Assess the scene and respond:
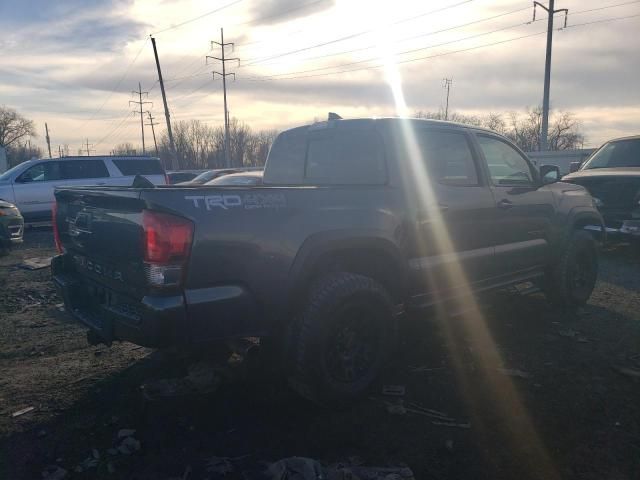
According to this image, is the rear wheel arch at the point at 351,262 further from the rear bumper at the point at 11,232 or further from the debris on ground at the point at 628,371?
the rear bumper at the point at 11,232

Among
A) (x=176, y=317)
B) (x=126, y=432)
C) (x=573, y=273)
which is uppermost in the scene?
(x=176, y=317)

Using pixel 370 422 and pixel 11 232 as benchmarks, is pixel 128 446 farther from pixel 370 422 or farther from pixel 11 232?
pixel 11 232

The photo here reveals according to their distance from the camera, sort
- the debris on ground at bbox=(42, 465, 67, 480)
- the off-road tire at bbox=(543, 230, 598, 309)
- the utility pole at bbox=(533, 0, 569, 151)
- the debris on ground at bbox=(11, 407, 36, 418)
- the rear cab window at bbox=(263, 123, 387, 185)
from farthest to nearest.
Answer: the utility pole at bbox=(533, 0, 569, 151), the off-road tire at bbox=(543, 230, 598, 309), the rear cab window at bbox=(263, 123, 387, 185), the debris on ground at bbox=(11, 407, 36, 418), the debris on ground at bbox=(42, 465, 67, 480)

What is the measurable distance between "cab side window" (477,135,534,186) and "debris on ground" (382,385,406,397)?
2252 mm

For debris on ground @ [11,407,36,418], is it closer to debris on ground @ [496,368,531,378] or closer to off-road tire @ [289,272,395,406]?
off-road tire @ [289,272,395,406]

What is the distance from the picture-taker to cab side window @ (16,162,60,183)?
12874mm

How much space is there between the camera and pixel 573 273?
227 inches

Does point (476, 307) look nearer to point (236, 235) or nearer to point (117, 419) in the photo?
point (236, 235)

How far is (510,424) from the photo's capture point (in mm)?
3258

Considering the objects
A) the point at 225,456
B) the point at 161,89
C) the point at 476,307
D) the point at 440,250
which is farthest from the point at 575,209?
the point at 161,89

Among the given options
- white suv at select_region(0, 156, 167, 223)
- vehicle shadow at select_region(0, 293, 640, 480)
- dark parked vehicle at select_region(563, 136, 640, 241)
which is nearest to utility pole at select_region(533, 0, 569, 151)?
dark parked vehicle at select_region(563, 136, 640, 241)

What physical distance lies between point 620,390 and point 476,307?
4.30 feet

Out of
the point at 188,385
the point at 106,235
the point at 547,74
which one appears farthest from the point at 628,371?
the point at 547,74

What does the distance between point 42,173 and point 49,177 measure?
0.20 m
